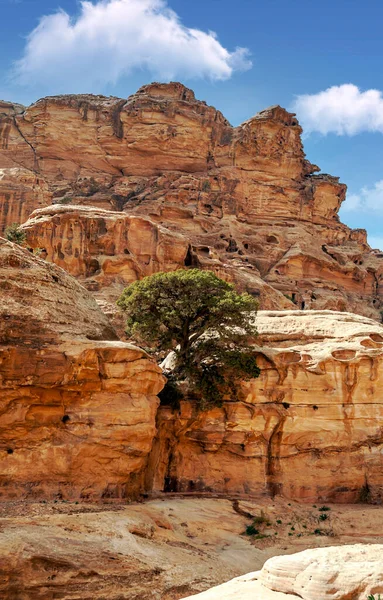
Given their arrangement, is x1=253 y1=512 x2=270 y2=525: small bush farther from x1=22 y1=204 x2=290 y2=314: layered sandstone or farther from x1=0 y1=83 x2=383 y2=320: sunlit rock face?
x1=0 y1=83 x2=383 y2=320: sunlit rock face

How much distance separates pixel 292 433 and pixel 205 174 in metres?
56.6

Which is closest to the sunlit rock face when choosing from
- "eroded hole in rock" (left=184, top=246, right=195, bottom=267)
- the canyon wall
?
the canyon wall

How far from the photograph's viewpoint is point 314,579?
9.26 meters

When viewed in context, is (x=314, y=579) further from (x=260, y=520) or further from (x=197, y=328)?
(x=197, y=328)

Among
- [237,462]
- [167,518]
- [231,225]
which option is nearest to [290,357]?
[237,462]

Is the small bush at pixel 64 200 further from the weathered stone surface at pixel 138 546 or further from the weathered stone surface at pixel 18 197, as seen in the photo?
the weathered stone surface at pixel 138 546

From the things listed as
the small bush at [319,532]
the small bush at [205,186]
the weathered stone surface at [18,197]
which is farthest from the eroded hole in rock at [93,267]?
the small bush at [205,186]

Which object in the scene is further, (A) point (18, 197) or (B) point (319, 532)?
(A) point (18, 197)

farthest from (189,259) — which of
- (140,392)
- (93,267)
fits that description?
(140,392)

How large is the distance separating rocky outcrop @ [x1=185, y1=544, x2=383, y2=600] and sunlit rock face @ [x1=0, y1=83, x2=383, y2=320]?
193 feet

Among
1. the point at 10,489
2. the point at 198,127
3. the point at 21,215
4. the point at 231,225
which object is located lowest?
the point at 10,489

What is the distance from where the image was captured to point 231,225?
232ft

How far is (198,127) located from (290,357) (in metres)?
60.0

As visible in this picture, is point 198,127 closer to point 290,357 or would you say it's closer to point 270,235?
point 270,235
